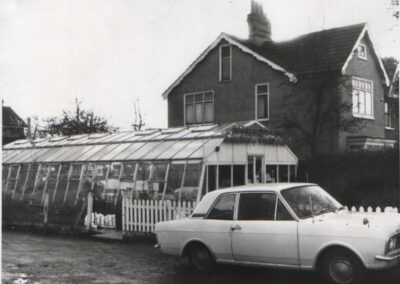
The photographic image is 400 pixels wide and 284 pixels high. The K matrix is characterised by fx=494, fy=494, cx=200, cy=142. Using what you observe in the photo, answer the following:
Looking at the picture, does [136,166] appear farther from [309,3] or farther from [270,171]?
[309,3]

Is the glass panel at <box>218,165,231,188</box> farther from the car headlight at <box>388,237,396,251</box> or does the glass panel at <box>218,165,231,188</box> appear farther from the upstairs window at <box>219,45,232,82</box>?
the upstairs window at <box>219,45,232,82</box>

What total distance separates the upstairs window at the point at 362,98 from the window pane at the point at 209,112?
740 centimetres

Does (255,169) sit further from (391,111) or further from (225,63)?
(391,111)

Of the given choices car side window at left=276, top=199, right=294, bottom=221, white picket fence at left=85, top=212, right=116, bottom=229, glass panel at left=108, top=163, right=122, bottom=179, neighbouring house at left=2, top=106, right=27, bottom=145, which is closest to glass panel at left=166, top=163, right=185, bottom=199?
white picket fence at left=85, top=212, right=116, bottom=229

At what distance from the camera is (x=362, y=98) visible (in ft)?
76.7

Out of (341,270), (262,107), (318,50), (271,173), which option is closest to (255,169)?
(271,173)

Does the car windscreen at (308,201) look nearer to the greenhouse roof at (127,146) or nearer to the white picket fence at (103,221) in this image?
the greenhouse roof at (127,146)

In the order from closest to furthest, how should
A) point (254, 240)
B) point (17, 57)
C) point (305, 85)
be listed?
point (254, 240)
point (17, 57)
point (305, 85)

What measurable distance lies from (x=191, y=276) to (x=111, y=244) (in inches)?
190

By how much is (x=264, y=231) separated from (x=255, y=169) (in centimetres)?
985

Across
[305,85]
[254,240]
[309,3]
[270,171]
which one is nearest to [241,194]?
[254,240]

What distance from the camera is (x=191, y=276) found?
8609 mm

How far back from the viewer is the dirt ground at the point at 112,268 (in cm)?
834

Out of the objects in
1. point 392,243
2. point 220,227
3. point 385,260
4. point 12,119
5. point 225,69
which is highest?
point 225,69
